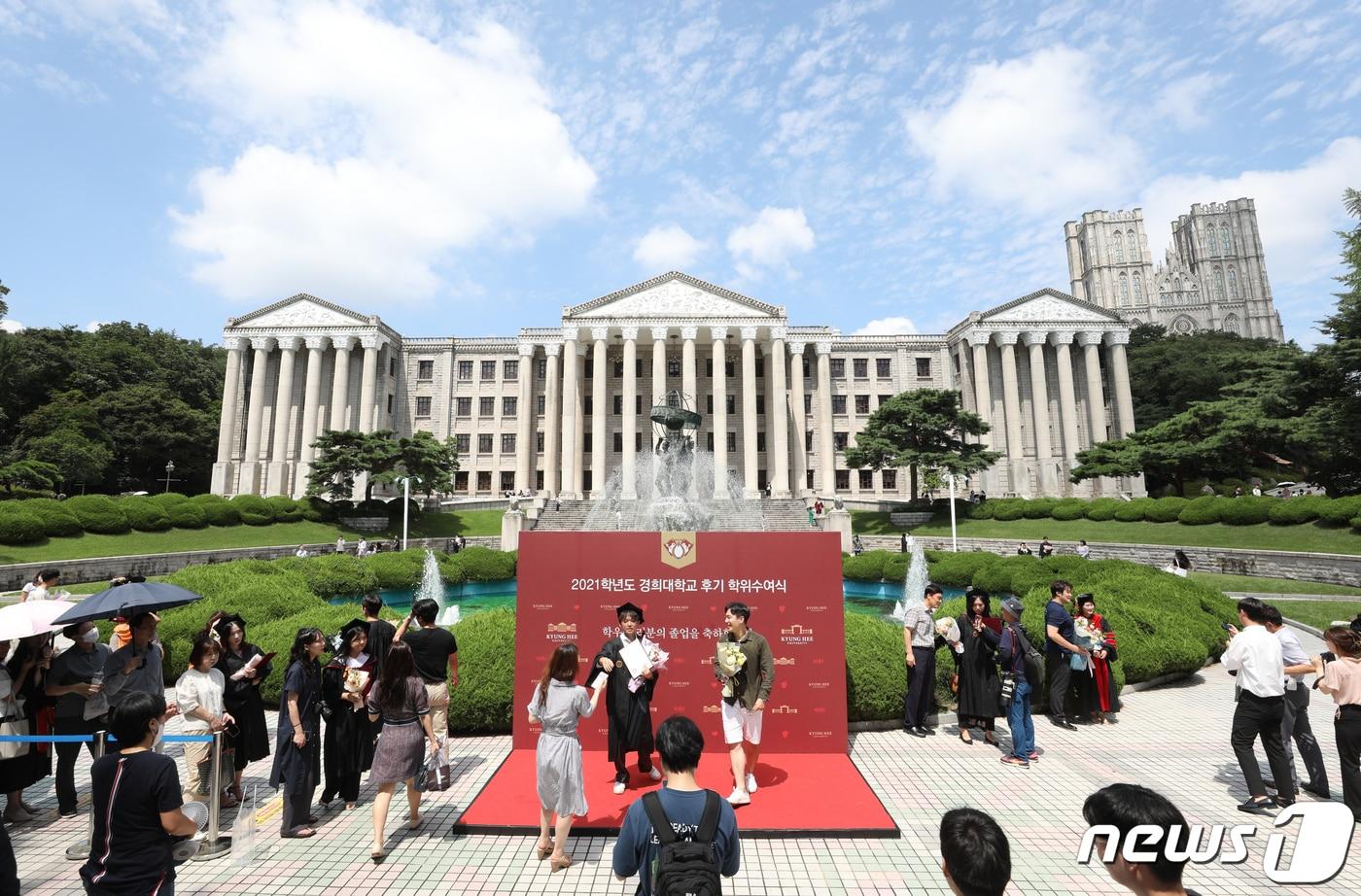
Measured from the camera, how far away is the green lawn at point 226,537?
24938 millimetres

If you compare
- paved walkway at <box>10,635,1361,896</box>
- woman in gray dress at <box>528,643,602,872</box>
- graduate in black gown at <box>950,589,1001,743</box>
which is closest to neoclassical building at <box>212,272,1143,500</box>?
graduate in black gown at <box>950,589,1001,743</box>

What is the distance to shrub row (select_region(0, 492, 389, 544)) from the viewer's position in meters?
24.9

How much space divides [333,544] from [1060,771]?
33.9m

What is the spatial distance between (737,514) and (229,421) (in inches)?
1576

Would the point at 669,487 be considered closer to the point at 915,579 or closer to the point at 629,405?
the point at 629,405

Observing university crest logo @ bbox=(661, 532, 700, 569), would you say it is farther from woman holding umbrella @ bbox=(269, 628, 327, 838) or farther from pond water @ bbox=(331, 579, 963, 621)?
pond water @ bbox=(331, 579, 963, 621)

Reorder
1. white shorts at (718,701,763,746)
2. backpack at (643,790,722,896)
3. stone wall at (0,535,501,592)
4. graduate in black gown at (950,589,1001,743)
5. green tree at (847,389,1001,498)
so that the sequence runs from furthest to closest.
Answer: green tree at (847,389,1001,498), stone wall at (0,535,501,592), graduate in black gown at (950,589,1001,743), white shorts at (718,701,763,746), backpack at (643,790,722,896)

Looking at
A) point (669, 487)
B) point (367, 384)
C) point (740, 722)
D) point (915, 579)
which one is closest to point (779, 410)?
point (669, 487)

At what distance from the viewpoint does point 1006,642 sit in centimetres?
741

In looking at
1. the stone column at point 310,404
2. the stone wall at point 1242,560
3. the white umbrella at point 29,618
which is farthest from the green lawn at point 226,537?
the stone wall at point 1242,560

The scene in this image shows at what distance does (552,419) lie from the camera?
4919cm

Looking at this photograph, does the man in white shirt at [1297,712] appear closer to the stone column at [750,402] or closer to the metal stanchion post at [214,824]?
the metal stanchion post at [214,824]

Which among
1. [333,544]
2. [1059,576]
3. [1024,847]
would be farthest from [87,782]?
[333,544]

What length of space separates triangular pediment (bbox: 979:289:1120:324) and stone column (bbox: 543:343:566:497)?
33.6 metres
